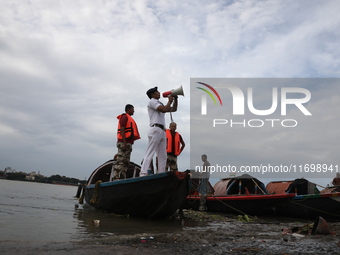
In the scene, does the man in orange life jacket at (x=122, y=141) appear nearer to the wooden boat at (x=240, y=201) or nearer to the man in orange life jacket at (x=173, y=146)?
the man in orange life jacket at (x=173, y=146)

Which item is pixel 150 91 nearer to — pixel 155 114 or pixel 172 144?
pixel 155 114

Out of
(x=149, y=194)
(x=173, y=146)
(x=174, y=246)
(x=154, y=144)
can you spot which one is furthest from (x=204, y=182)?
(x=174, y=246)

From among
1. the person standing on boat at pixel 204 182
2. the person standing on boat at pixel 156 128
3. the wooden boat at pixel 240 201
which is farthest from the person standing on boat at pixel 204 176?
the person standing on boat at pixel 156 128

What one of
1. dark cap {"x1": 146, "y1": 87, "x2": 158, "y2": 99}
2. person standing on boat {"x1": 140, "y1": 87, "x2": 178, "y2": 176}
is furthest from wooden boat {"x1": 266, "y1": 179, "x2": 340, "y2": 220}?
dark cap {"x1": 146, "y1": 87, "x2": 158, "y2": 99}

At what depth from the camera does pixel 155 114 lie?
6.10m

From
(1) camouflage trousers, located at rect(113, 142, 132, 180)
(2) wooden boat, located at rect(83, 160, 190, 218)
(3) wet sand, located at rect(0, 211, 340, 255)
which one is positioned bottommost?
(3) wet sand, located at rect(0, 211, 340, 255)

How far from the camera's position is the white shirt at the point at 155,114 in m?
6.07

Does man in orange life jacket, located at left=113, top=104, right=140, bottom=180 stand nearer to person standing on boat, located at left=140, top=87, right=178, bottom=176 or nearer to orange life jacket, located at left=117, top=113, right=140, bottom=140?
orange life jacket, located at left=117, top=113, right=140, bottom=140

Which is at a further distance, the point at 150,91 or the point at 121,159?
the point at 121,159

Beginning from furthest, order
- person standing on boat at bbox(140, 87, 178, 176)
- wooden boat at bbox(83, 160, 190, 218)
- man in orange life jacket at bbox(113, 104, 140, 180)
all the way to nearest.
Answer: man in orange life jacket at bbox(113, 104, 140, 180) < person standing on boat at bbox(140, 87, 178, 176) < wooden boat at bbox(83, 160, 190, 218)

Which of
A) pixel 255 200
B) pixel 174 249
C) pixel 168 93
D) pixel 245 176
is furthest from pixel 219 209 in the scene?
pixel 174 249

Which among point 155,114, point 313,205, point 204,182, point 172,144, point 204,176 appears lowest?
point 313,205

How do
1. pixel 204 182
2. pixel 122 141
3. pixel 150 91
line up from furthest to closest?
pixel 204 182, pixel 122 141, pixel 150 91

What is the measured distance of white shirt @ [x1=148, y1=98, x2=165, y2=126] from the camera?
6.07 meters
